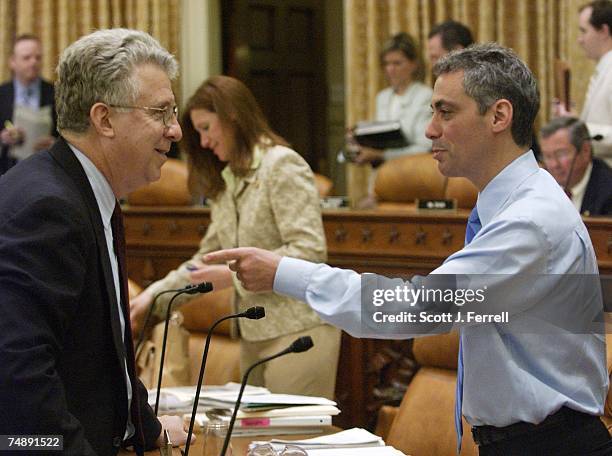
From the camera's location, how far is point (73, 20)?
25.3ft

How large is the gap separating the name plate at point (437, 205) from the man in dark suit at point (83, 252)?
2.37 metres

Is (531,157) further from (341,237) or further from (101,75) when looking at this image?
(341,237)

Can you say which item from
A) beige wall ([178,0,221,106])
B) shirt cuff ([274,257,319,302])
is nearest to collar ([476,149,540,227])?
shirt cuff ([274,257,319,302])

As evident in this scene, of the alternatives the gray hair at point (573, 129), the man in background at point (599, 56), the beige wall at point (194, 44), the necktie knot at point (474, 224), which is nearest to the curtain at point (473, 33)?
the man in background at point (599, 56)

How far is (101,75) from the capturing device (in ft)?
6.19

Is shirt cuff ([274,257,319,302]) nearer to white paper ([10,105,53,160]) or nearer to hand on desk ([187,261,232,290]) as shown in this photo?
hand on desk ([187,261,232,290])

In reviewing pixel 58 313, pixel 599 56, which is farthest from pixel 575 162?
pixel 58 313

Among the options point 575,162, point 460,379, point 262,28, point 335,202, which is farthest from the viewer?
point 262,28

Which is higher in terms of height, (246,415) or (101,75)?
(101,75)

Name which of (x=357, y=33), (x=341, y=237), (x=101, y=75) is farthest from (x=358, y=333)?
(x=357, y=33)

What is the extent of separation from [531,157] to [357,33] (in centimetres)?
509

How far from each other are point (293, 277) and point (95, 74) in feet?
2.00

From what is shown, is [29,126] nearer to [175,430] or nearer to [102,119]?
[175,430]

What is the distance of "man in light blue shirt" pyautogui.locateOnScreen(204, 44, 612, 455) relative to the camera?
1.91m
